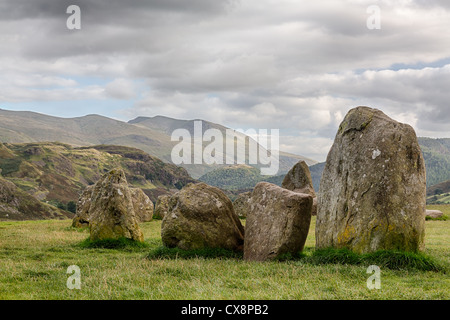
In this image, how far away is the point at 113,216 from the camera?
68.3 ft

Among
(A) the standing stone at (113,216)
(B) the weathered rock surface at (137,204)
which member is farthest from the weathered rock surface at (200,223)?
(B) the weathered rock surface at (137,204)

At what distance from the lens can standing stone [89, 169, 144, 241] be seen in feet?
67.7

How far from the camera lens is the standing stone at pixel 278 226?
15.4 metres

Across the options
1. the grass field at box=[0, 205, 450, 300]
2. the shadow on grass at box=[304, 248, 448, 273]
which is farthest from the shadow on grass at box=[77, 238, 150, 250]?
the shadow on grass at box=[304, 248, 448, 273]

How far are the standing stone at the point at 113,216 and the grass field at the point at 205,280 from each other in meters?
4.16

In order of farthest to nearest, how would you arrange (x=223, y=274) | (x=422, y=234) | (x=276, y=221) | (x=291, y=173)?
(x=291, y=173) < (x=276, y=221) < (x=422, y=234) < (x=223, y=274)

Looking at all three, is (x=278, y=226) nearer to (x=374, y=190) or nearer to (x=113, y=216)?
(x=374, y=190)

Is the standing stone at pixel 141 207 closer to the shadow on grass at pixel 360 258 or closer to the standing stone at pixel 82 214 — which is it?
the standing stone at pixel 82 214

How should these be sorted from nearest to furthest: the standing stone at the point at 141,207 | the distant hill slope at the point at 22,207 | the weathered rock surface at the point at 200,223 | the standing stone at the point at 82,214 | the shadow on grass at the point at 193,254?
the shadow on grass at the point at 193,254 → the weathered rock surface at the point at 200,223 → the standing stone at the point at 82,214 → the standing stone at the point at 141,207 → the distant hill slope at the point at 22,207

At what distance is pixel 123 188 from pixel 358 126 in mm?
12048
